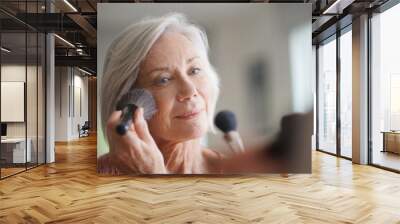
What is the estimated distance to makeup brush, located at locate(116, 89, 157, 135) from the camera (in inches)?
240

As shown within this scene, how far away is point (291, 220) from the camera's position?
3.78 meters

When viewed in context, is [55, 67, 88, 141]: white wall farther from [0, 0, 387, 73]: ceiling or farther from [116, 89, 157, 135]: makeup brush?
[116, 89, 157, 135]: makeup brush

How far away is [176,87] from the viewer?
6.05 m

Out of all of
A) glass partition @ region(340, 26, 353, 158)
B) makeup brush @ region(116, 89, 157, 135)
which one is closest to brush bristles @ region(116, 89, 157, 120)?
makeup brush @ region(116, 89, 157, 135)

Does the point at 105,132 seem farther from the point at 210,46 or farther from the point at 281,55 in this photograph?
the point at 281,55

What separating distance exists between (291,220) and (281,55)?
3313 mm

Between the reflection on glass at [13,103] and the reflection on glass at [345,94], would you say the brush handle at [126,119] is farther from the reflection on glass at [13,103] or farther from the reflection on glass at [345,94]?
the reflection on glass at [345,94]

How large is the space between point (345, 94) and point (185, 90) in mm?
4821

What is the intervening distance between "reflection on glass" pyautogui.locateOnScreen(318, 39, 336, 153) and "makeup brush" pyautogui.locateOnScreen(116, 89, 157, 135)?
5.67m

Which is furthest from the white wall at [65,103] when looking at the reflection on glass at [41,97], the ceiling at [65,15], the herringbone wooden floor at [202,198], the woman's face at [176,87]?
the woman's face at [176,87]

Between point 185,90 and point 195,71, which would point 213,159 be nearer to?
point 185,90

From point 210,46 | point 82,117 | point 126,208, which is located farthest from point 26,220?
point 82,117

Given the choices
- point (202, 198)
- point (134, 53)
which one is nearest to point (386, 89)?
point (202, 198)

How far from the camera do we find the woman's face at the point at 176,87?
6051 mm
